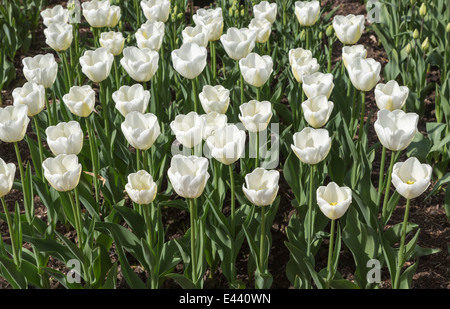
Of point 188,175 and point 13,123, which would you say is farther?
point 13,123

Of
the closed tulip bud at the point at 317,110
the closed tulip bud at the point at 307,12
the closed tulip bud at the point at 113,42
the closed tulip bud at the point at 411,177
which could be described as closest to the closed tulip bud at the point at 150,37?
the closed tulip bud at the point at 113,42

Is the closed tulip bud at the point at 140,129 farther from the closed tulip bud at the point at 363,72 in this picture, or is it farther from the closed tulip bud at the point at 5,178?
the closed tulip bud at the point at 363,72

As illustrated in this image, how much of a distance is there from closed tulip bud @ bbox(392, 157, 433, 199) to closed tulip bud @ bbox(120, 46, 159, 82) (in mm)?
1209

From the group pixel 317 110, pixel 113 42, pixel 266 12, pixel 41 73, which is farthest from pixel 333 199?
pixel 266 12

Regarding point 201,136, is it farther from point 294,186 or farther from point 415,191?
point 415,191

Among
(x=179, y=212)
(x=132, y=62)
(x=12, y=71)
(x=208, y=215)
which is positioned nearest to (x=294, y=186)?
(x=208, y=215)

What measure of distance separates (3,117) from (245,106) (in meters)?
0.93

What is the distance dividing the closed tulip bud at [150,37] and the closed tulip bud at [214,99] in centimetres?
57

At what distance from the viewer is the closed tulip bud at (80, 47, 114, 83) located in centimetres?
305

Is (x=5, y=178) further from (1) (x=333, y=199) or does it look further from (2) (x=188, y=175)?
(1) (x=333, y=199)

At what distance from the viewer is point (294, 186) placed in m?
2.98

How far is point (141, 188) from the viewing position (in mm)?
2402

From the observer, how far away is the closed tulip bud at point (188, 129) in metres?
2.60

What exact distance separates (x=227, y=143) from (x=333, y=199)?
421 mm
